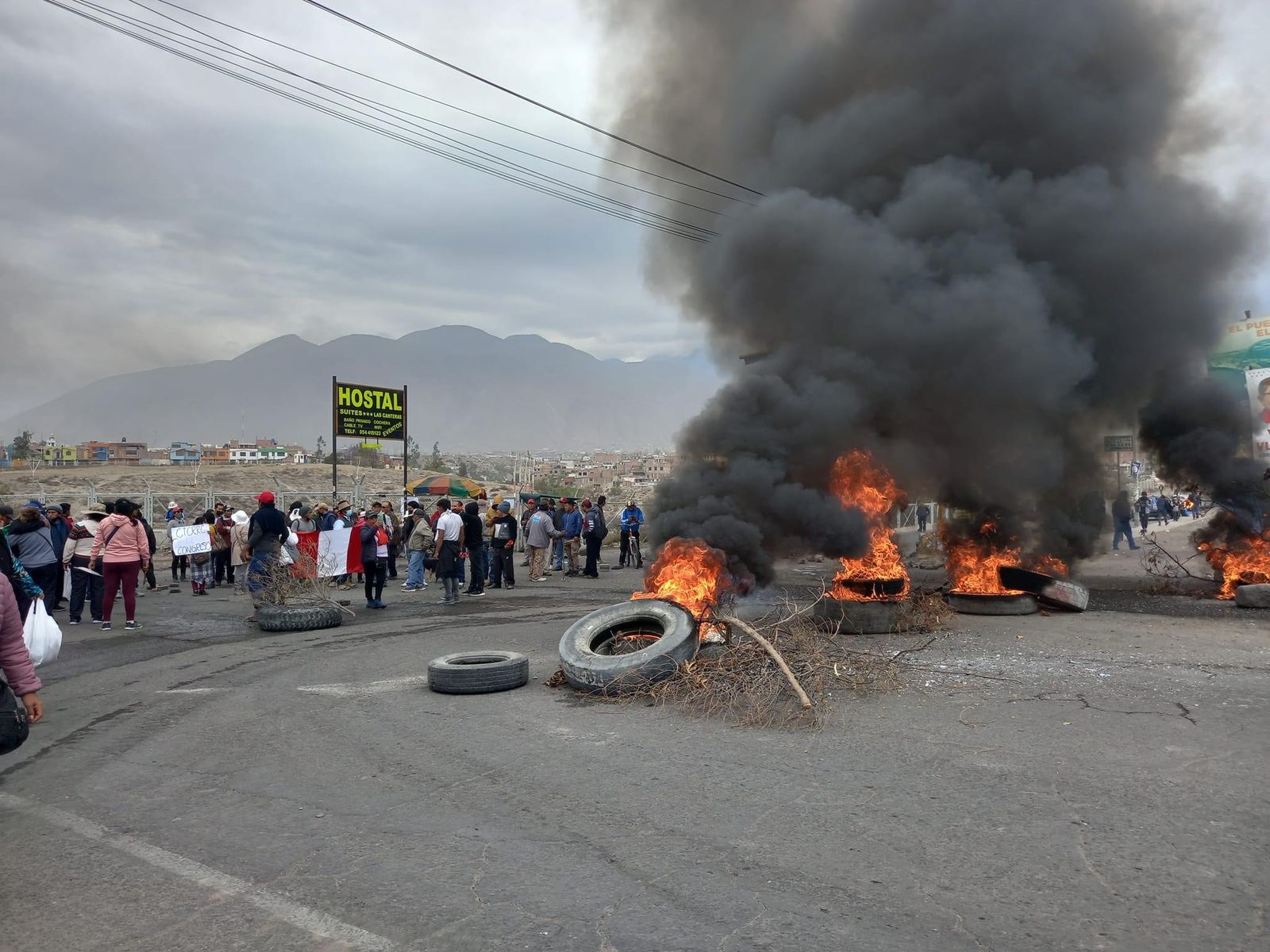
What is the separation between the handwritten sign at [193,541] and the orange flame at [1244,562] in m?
16.8

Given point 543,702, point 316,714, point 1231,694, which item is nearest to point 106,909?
point 316,714

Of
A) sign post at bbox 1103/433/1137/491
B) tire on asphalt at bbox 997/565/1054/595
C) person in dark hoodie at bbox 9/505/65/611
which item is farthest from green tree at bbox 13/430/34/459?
tire on asphalt at bbox 997/565/1054/595

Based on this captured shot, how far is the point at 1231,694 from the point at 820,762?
13.1 ft

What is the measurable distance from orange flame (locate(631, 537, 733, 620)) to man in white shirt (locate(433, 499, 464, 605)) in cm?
480

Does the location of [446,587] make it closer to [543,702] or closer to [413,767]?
[543,702]

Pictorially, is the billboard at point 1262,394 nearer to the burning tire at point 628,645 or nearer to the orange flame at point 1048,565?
the orange flame at point 1048,565

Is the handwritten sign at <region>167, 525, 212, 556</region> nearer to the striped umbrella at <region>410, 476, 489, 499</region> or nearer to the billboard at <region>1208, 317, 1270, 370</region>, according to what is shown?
the striped umbrella at <region>410, 476, 489, 499</region>

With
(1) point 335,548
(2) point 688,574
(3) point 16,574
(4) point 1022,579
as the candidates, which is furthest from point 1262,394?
(3) point 16,574

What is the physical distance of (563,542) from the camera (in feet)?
58.7

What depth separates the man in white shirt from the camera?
12.5 meters

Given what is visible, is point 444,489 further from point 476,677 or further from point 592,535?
Result: point 476,677

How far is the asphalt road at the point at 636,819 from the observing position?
3121 mm

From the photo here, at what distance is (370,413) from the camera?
22.7 m

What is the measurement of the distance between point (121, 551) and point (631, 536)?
11071 mm
